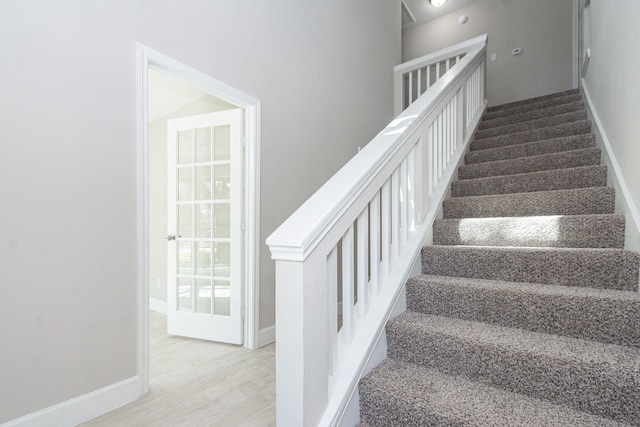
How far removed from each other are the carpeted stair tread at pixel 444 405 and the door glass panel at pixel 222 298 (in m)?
1.70

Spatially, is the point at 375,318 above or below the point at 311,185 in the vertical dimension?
below

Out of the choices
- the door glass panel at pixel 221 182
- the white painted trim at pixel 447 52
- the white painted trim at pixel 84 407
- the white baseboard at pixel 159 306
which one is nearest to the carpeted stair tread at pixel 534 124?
the white painted trim at pixel 447 52

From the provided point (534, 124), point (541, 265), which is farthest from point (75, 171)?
point (534, 124)

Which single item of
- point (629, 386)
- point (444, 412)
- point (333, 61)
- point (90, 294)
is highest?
point (333, 61)

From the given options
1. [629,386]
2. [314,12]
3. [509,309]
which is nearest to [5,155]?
[509,309]

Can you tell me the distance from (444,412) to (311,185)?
2248mm

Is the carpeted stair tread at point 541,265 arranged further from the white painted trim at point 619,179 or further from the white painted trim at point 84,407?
the white painted trim at point 84,407

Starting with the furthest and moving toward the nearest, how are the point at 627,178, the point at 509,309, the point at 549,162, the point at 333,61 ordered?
the point at 333,61
the point at 549,162
the point at 627,178
the point at 509,309

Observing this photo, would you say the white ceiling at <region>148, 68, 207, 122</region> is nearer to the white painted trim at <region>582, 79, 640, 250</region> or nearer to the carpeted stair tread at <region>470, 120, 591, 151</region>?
the carpeted stair tread at <region>470, 120, 591, 151</region>

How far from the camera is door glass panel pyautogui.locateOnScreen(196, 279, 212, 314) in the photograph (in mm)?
2819

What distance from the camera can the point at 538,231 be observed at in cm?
172

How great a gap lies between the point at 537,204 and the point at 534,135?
4.12 ft

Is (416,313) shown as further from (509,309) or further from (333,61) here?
(333,61)

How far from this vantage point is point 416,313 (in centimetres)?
160
